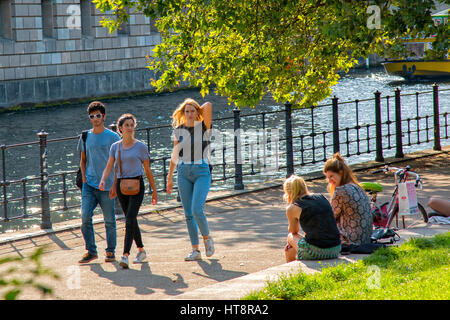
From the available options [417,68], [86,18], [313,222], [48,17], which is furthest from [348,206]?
[417,68]

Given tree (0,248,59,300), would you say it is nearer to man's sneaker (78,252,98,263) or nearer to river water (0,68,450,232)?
man's sneaker (78,252,98,263)

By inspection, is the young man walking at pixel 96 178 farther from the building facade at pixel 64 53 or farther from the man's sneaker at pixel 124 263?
the building facade at pixel 64 53

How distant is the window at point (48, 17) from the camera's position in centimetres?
3438

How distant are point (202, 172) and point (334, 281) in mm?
2183

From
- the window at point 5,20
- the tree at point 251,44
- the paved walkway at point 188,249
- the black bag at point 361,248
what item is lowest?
the paved walkway at point 188,249

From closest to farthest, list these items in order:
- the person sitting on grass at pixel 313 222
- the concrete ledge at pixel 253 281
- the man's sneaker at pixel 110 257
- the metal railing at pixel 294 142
Answer: the concrete ledge at pixel 253 281, the person sitting on grass at pixel 313 222, the man's sneaker at pixel 110 257, the metal railing at pixel 294 142

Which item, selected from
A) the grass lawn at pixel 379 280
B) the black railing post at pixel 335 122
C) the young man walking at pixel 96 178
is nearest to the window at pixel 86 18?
the black railing post at pixel 335 122

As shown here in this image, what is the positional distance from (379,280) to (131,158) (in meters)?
2.92

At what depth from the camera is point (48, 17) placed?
3444 cm

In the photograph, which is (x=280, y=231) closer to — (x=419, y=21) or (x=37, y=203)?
(x=419, y=21)

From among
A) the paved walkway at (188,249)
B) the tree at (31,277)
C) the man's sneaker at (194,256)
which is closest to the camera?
the tree at (31,277)

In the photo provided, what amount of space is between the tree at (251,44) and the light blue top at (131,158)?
18.6ft

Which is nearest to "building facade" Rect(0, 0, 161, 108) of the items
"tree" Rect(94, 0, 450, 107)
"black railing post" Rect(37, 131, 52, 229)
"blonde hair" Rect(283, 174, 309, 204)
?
"tree" Rect(94, 0, 450, 107)

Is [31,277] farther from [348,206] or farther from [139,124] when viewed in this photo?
[139,124]
